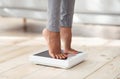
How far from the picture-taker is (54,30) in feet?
5.26

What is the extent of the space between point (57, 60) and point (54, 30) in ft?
0.55

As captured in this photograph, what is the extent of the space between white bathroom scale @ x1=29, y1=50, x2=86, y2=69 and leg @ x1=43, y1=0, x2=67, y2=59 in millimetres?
32

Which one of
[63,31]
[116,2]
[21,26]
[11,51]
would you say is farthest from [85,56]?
[21,26]

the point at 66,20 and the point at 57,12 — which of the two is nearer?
the point at 57,12

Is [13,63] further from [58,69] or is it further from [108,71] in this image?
[108,71]

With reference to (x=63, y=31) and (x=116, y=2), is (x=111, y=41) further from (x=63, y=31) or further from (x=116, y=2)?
(x=63, y=31)

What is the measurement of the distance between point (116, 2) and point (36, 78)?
117cm

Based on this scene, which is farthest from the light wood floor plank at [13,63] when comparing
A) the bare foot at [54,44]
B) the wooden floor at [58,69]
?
the bare foot at [54,44]

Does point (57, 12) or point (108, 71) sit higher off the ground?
point (57, 12)

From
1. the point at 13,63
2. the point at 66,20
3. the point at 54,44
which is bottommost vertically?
the point at 13,63

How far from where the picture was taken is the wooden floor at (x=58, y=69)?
149 centimetres

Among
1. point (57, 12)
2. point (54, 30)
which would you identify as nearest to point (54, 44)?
point (54, 30)

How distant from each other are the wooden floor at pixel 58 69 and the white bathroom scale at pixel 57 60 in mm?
25

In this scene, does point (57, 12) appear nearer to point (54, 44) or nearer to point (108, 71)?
point (54, 44)
